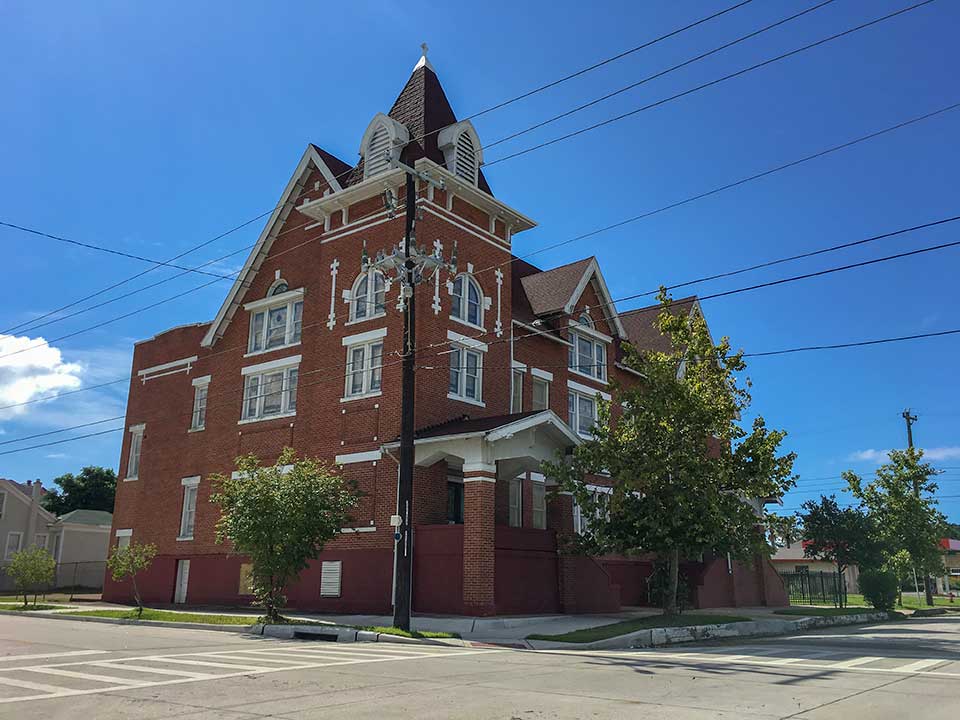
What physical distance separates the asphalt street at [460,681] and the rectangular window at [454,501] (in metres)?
8.11

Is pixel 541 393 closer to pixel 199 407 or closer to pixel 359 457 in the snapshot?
pixel 359 457

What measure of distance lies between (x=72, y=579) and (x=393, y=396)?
34.9 m

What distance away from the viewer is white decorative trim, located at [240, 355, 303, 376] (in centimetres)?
2860

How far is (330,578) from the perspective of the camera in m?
24.6

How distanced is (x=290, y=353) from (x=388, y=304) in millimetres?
5462

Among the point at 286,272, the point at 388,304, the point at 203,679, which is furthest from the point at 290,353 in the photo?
the point at 203,679

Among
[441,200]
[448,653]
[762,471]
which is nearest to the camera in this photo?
[448,653]

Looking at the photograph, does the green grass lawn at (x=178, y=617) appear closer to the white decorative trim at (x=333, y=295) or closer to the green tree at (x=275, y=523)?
the green tree at (x=275, y=523)

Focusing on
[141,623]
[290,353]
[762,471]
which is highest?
[290,353]

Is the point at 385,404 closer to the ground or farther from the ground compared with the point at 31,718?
farther from the ground

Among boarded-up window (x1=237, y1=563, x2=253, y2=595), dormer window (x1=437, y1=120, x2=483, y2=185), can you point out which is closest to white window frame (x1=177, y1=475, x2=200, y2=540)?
boarded-up window (x1=237, y1=563, x2=253, y2=595)

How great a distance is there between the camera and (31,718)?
7.84m

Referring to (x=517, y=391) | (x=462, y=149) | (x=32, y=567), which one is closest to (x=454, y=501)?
(x=517, y=391)

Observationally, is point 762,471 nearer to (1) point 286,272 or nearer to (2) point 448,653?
(2) point 448,653
